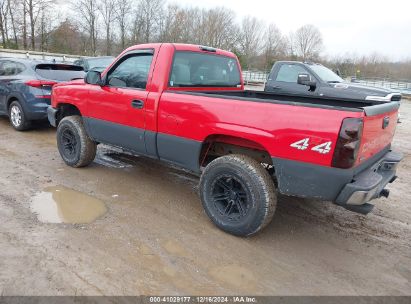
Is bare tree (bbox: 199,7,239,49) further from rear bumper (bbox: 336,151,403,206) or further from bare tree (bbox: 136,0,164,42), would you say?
rear bumper (bbox: 336,151,403,206)

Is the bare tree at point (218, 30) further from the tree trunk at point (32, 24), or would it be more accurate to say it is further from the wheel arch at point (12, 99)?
the wheel arch at point (12, 99)

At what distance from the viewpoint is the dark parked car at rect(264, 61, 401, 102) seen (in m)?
7.84

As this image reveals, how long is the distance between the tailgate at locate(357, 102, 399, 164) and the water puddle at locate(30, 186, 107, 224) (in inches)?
111

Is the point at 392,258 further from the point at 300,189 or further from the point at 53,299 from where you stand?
the point at 53,299

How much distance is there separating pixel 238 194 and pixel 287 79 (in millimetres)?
6130

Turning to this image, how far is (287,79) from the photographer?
8898 millimetres

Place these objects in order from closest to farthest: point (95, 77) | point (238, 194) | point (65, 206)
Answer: point (238, 194), point (65, 206), point (95, 77)

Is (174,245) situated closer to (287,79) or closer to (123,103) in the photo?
(123,103)

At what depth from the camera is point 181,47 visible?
4.22m

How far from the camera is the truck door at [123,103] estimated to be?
4.18 metres

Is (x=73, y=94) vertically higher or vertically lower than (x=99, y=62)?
lower

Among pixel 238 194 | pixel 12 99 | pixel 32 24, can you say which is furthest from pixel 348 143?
pixel 32 24

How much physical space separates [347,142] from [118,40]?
5037cm

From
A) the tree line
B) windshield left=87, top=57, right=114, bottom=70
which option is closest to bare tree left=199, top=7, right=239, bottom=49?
the tree line
